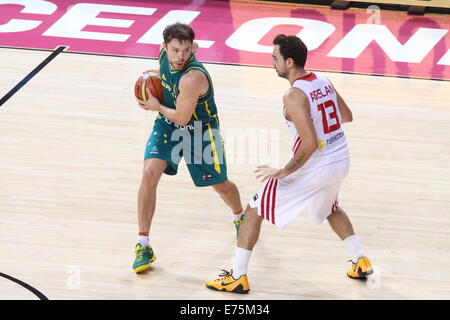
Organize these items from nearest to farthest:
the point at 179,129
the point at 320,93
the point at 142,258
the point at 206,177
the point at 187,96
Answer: the point at 320,93 < the point at 187,96 < the point at 142,258 < the point at 179,129 < the point at 206,177

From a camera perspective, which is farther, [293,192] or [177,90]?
[177,90]

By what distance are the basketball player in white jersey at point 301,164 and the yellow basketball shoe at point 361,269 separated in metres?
0.26

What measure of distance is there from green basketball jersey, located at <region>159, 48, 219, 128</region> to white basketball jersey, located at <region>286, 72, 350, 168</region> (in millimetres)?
754

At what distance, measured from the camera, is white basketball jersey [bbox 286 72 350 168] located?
18.7 feet

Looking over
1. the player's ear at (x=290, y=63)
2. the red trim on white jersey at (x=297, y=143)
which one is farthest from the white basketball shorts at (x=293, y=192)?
the player's ear at (x=290, y=63)

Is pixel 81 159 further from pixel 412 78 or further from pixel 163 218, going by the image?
pixel 412 78

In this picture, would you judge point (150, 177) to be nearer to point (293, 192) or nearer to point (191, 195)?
point (293, 192)

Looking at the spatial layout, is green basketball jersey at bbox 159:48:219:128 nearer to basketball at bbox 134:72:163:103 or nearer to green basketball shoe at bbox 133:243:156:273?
basketball at bbox 134:72:163:103

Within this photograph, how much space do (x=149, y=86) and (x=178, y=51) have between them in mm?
459

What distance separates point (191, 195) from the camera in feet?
24.8

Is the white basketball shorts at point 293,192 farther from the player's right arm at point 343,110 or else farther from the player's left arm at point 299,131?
the player's right arm at point 343,110

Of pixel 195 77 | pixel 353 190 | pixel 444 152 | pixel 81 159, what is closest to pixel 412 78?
pixel 444 152

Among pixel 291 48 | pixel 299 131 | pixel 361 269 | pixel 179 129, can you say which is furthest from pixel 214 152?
pixel 361 269

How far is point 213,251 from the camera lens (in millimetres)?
6637
